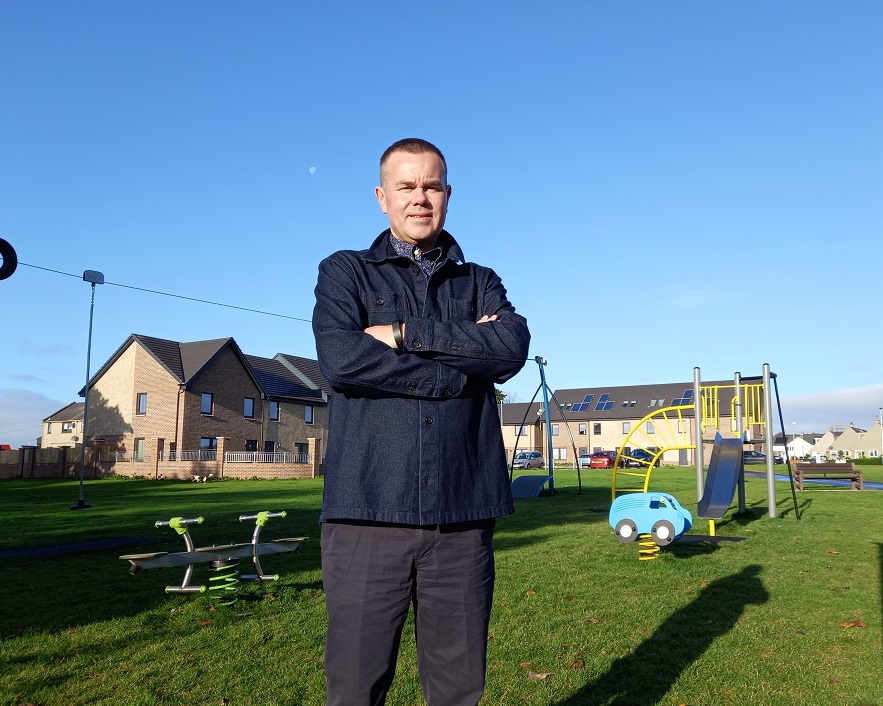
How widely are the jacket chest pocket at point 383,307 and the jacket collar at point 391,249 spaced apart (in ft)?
0.43

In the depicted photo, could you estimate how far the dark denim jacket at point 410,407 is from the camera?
233 centimetres

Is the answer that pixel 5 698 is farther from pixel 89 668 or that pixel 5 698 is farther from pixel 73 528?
pixel 73 528

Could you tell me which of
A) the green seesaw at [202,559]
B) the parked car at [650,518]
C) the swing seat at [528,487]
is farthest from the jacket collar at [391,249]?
the swing seat at [528,487]

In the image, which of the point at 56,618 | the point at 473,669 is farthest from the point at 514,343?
the point at 56,618

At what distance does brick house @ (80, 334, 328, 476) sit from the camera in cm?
4159

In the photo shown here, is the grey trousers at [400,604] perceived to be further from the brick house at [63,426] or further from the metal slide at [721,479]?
the brick house at [63,426]

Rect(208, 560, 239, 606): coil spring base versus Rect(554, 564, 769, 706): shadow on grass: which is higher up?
Rect(208, 560, 239, 606): coil spring base

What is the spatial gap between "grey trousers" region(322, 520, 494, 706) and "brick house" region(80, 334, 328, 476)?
38.4 metres

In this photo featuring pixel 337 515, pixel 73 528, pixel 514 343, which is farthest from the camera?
pixel 73 528

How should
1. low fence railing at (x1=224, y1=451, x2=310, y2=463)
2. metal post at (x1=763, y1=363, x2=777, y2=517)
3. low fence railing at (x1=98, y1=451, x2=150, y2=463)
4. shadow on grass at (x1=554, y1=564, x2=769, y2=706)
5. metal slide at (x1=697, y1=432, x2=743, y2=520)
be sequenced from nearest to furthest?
shadow on grass at (x1=554, y1=564, x2=769, y2=706)
metal slide at (x1=697, y1=432, x2=743, y2=520)
metal post at (x1=763, y1=363, x2=777, y2=517)
low fence railing at (x1=224, y1=451, x2=310, y2=463)
low fence railing at (x1=98, y1=451, x2=150, y2=463)

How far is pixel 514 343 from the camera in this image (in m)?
2.54

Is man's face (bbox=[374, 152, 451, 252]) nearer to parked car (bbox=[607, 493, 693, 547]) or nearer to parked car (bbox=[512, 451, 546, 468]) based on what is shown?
parked car (bbox=[607, 493, 693, 547])

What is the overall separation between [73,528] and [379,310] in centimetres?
1356

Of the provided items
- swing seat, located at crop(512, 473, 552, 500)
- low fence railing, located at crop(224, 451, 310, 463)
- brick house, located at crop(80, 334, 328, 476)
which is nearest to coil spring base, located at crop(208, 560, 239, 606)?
swing seat, located at crop(512, 473, 552, 500)
